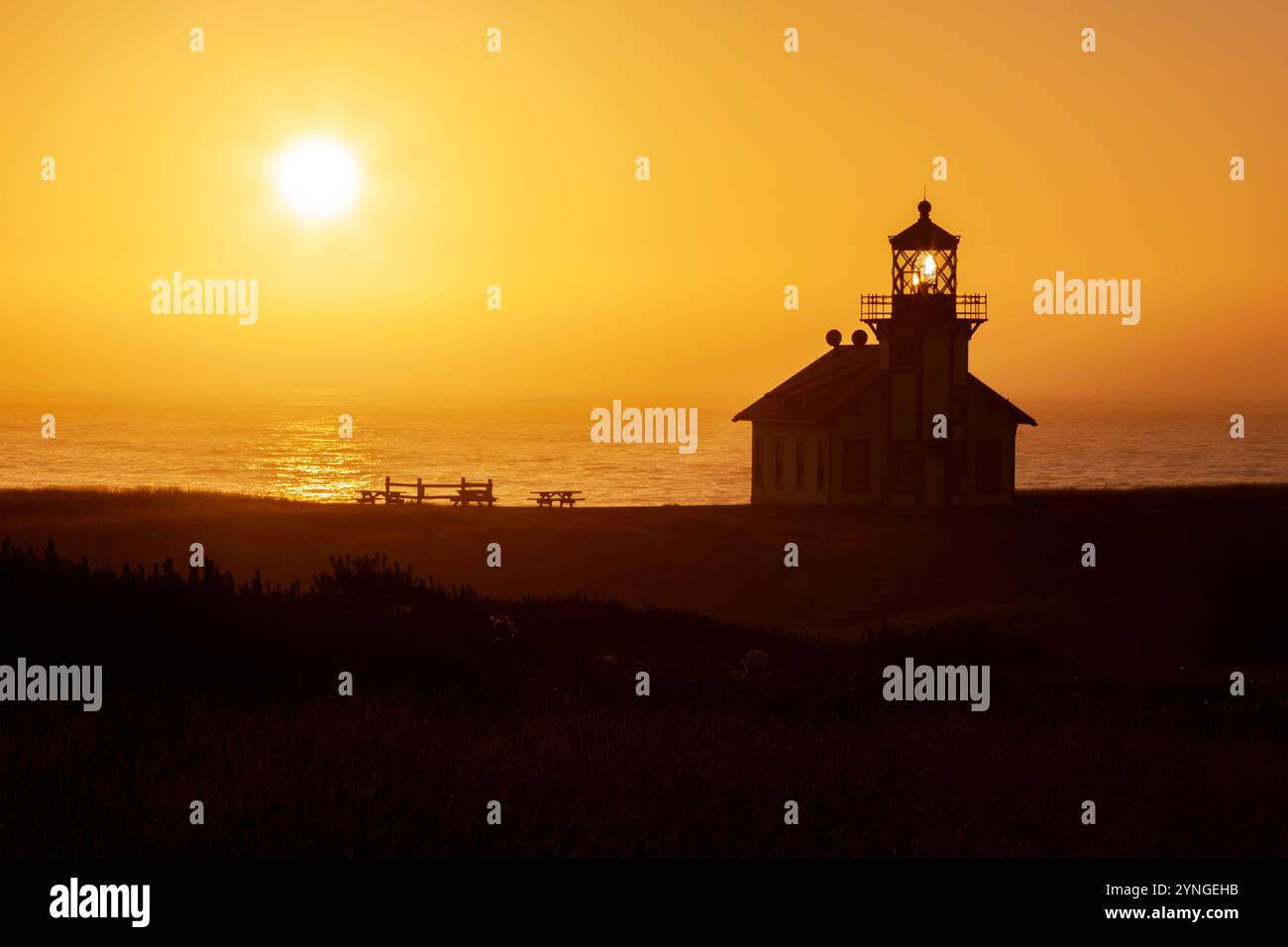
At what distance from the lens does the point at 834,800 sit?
8789mm

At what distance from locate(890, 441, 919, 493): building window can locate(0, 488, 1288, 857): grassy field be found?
82.9ft

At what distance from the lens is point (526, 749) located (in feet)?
31.6

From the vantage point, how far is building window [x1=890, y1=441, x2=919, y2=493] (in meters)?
48.5

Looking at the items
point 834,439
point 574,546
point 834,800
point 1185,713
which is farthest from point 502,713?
point 834,439

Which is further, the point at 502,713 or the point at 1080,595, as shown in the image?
the point at 1080,595

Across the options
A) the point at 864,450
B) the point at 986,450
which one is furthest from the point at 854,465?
the point at 986,450

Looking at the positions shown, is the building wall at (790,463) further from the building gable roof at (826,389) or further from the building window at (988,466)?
the building window at (988,466)

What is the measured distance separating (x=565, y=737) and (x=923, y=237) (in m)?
39.2

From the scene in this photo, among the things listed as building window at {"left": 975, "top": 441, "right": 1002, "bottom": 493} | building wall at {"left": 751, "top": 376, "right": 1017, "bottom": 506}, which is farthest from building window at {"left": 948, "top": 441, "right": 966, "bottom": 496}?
building window at {"left": 975, "top": 441, "right": 1002, "bottom": 493}

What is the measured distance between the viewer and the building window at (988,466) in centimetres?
4978

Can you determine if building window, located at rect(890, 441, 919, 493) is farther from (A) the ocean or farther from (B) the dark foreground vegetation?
(A) the ocean
